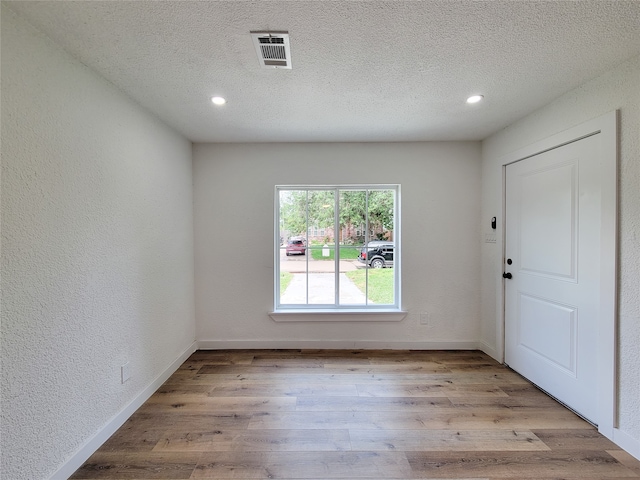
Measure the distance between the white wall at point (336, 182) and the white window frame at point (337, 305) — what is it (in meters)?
0.08

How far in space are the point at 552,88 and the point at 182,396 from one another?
11.7 feet

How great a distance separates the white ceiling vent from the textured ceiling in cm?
4

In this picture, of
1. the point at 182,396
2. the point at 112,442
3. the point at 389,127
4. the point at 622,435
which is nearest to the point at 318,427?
the point at 182,396

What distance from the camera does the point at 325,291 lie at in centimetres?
294

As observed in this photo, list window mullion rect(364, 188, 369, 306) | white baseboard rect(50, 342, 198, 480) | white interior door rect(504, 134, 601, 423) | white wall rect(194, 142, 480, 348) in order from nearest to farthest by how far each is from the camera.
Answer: white baseboard rect(50, 342, 198, 480) < white interior door rect(504, 134, 601, 423) < white wall rect(194, 142, 480, 348) < window mullion rect(364, 188, 369, 306)

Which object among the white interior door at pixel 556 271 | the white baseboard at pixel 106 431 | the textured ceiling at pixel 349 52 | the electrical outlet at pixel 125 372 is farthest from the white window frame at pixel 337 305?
the electrical outlet at pixel 125 372

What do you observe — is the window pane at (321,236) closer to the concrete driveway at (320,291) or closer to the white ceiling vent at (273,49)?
the concrete driveway at (320,291)

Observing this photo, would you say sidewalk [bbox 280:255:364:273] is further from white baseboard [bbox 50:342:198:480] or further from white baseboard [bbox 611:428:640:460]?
white baseboard [bbox 611:428:640:460]

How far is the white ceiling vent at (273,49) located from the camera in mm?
1250

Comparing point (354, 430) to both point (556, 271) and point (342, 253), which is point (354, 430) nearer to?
point (342, 253)

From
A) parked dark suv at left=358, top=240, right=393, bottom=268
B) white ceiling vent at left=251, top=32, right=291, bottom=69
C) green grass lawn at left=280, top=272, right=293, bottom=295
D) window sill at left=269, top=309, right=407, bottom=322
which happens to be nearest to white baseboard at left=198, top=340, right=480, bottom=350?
window sill at left=269, top=309, right=407, bottom=322

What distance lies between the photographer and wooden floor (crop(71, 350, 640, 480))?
141 cm

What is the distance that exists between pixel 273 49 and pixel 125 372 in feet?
7.49

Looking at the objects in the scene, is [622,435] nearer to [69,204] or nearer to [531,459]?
[531,459]
